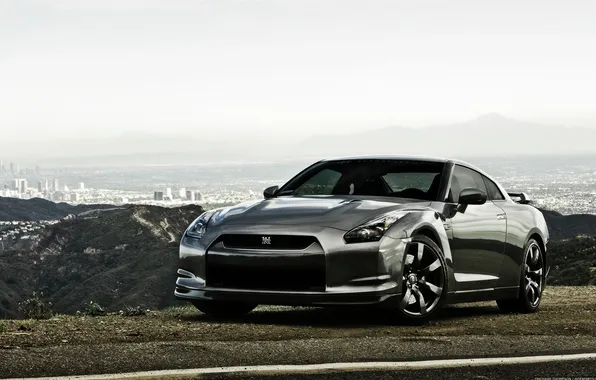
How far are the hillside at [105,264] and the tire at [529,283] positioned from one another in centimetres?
11060

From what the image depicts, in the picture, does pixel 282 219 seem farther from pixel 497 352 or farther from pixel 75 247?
pixel 75 247

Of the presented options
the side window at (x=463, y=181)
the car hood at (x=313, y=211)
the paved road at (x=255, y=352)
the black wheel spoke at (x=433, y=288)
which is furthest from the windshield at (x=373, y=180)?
the paved road at (x=255, y=352)

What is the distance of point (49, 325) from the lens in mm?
9992

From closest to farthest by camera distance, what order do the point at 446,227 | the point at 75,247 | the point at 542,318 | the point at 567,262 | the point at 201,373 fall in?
the point at 201,373 < the point at 446,227 < the point at 542,318 < the point at 567,262 < the point at 75,247

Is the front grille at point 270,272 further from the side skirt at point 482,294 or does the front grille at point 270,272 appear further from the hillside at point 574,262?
the hillside at point 574,262

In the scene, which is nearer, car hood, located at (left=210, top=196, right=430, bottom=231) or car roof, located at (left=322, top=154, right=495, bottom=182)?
car hood, located at (left=210, top=196, right=430, bottom=231)

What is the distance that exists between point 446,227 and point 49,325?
398 centimetres

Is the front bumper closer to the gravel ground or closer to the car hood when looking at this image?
the car hood

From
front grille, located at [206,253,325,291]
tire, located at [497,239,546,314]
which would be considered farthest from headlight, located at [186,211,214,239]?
tire, located at [497,239,546,314]

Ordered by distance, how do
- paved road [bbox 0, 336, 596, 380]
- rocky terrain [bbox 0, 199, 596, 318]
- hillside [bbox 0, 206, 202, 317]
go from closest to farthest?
paved road [bbox 0, 336, 596, 380]
rocky terrain [bbox 0, 199, 596, 318]
hillside [bbox 0, 206, 202, 317]

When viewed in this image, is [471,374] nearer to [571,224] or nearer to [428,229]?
[428,229]

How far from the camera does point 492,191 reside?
39.8 ft

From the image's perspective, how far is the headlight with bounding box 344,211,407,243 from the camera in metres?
9.64

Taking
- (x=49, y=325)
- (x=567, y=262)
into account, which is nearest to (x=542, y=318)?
(x=49, y=325)
